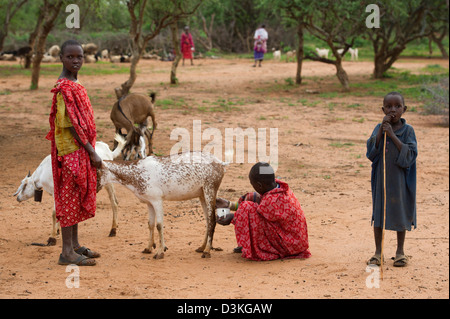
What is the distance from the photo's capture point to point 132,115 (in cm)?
998

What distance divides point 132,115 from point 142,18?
5.95 m

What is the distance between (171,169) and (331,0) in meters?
13.7

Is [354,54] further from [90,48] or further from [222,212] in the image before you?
[222,212]

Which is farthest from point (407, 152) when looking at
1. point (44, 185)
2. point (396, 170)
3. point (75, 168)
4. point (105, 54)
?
point (105, 54)

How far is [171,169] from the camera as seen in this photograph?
17.7ft

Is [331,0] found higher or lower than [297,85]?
higher

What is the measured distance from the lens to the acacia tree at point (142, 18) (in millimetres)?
14779

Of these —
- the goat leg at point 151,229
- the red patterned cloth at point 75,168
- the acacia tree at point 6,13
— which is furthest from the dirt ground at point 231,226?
the acacia tree at point 6,13

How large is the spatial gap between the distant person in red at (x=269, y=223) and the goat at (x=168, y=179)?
35cm

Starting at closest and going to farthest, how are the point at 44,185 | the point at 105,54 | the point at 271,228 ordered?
→ 1. the point at 271,228
2. the point at 44,185
3. the point at 105,54

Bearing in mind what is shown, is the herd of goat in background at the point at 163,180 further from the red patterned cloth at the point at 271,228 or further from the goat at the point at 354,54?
the goat at the point at 354,54

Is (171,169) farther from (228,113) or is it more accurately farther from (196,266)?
(228,113)

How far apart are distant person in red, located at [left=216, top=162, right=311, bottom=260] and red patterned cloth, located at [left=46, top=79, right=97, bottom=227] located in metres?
1.44

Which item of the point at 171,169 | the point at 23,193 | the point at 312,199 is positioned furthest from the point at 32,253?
the point at 312,199
